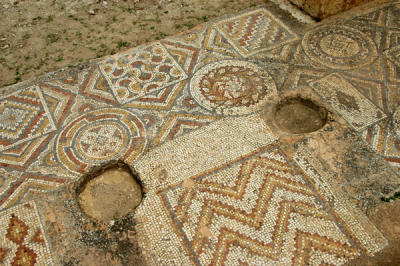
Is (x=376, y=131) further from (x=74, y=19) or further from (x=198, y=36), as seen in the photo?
(x=74, y=19)

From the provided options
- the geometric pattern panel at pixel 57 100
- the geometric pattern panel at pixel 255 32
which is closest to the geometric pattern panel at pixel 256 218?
the geometric pattern panel at pixel 57 100

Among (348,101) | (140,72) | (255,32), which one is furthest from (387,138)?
(140,72)

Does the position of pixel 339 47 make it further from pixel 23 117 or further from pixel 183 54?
pixel 23 117

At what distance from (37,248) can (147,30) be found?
3.33 m

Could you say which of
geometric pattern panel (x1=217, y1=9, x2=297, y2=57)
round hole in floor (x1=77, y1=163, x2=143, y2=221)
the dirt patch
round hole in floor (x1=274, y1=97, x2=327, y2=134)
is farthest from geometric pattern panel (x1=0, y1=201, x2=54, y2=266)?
geometric pattern panel (x1=217, y1=9, x2=297, y2=57)

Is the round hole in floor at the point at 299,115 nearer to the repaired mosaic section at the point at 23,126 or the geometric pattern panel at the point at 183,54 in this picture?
the geometric pattern panel at the point at 183,54

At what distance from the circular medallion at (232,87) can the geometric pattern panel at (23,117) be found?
165 centimetres

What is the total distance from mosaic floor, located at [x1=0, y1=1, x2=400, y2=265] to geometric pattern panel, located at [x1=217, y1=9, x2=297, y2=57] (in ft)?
0.09

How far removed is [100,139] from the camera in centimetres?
340

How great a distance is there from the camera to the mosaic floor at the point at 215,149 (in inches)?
104

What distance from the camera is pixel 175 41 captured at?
14.8ft

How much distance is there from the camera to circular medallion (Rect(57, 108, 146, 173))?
323cm

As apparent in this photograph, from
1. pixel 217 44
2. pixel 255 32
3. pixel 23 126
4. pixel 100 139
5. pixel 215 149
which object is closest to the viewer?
pixel 215 149

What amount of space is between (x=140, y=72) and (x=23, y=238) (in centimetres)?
223
